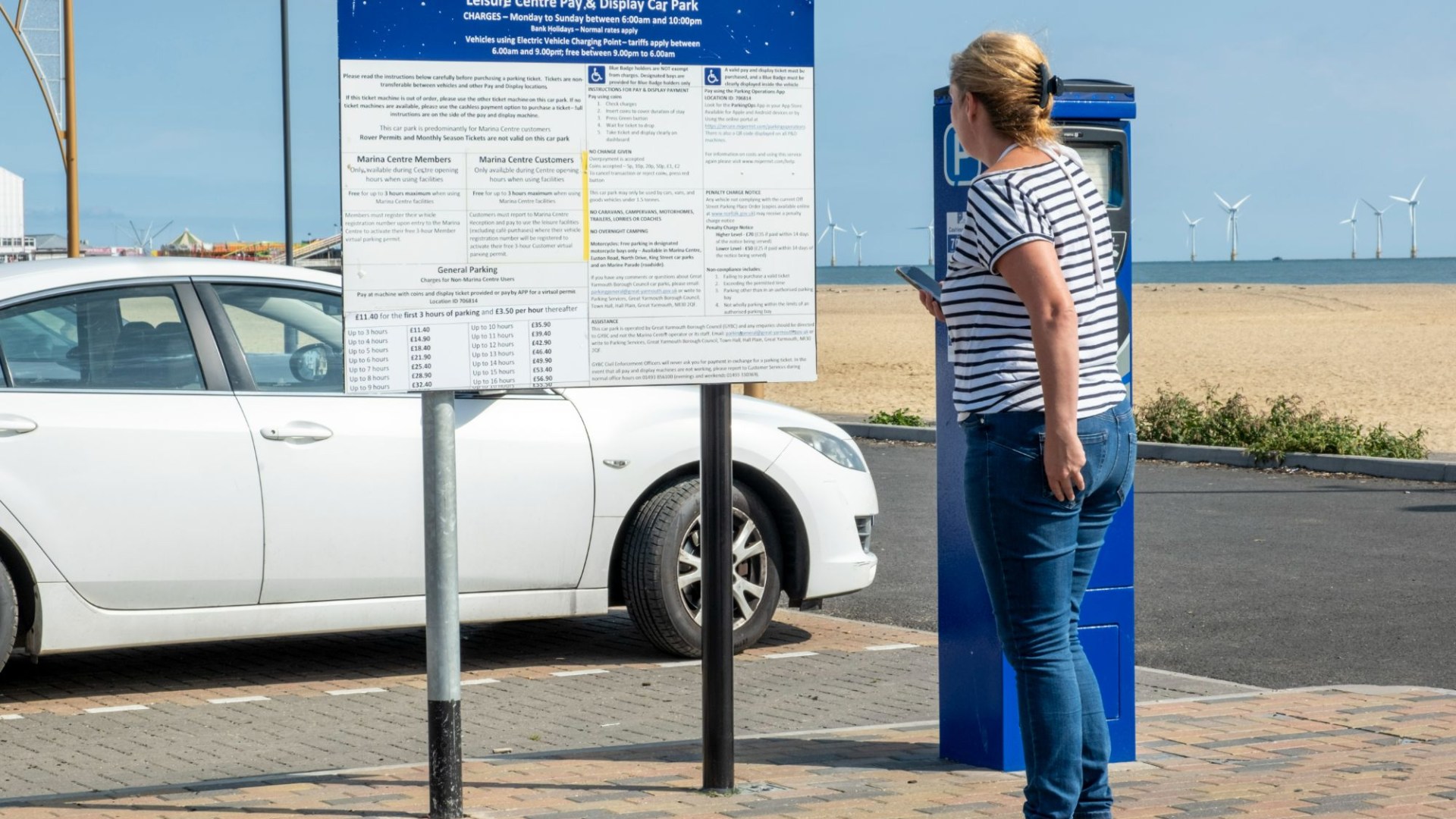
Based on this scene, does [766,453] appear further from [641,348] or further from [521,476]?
[641,348]

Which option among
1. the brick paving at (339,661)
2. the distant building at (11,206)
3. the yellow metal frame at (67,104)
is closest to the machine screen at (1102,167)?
the brick paving at (339,661)

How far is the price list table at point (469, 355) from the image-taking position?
450 centimetres

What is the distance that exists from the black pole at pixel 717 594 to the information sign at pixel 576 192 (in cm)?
16

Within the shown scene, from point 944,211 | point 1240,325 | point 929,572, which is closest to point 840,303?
point 1240,325

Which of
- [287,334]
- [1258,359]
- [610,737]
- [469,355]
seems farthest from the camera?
[1258,359]

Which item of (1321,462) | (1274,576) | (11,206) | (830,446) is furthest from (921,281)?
(11,206)

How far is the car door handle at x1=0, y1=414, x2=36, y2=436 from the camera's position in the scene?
20.5ft

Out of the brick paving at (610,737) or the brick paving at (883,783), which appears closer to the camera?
the brick paving at (883,783)

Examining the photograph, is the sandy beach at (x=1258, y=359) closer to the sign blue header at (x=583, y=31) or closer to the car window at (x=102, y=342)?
the car window at (x=102, y=342)

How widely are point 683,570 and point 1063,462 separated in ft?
12.3

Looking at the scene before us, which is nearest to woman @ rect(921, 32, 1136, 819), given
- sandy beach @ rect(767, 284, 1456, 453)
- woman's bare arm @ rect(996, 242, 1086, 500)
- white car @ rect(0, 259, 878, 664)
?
woman's bare arm @ rect(996, 242, 1086, 500)

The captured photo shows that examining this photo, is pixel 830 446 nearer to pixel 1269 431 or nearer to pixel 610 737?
pixel 610 737

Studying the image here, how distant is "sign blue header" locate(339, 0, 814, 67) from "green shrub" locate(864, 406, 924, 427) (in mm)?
13597

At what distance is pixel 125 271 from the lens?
6.79 meters
